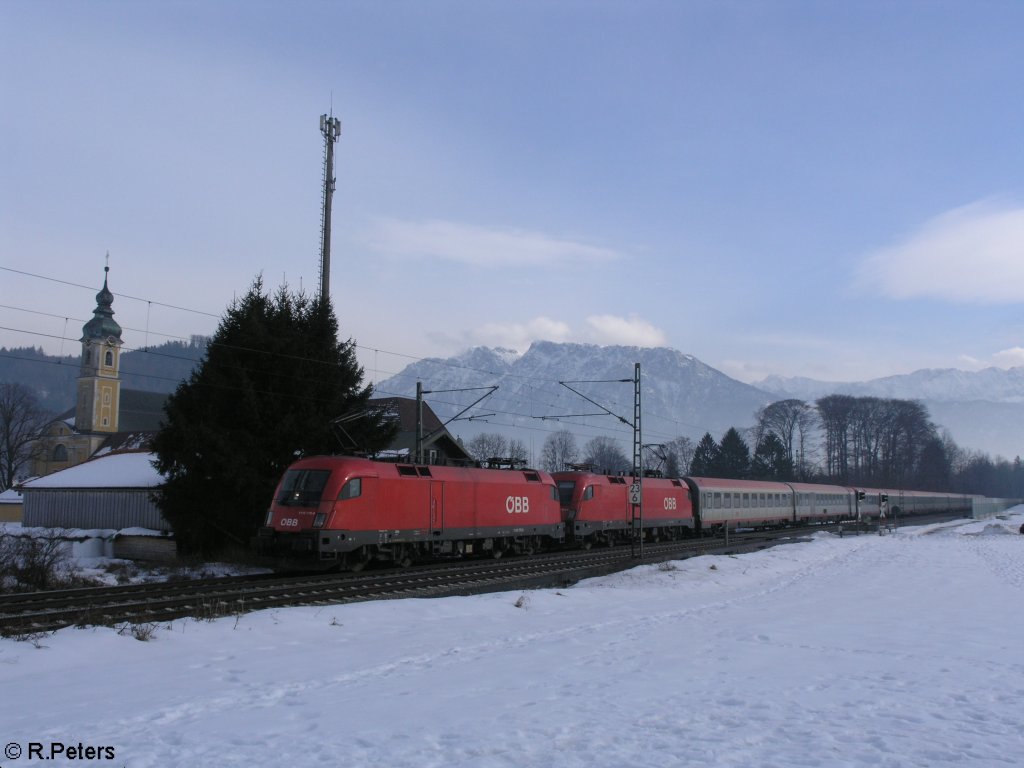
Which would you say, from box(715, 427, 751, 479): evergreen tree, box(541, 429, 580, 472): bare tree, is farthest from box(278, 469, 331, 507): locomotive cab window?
box(541, 429, 580, 472): bare tree

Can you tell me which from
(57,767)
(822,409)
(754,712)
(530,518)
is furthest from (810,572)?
(822,409)

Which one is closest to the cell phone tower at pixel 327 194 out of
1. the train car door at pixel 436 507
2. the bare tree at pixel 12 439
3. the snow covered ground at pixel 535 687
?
A: the train car door at pixel 436 507

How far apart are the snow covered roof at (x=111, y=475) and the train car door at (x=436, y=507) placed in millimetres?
15378

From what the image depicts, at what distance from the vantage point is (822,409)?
12031 cm

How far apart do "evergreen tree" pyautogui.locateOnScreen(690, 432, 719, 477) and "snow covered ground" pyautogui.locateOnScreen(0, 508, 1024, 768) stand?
304ft

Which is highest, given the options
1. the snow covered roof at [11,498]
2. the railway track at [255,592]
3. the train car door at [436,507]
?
the train car door at [436,507]

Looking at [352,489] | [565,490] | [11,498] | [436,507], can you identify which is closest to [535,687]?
[352,489]

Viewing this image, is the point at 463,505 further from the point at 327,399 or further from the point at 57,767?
the point at 57,767

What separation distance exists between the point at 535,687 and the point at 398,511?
1557 cm

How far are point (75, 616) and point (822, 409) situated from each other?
4670 inches

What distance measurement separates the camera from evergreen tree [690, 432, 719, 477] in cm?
10873

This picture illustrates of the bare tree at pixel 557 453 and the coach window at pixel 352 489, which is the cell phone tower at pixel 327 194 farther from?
the bare tree at pixel 557 453

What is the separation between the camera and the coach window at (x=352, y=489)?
73.8 feet

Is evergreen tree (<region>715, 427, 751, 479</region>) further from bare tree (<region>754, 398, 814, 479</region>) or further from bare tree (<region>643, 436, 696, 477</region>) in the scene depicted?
bare tree (<region>754, 398, 814, 479</region>)
